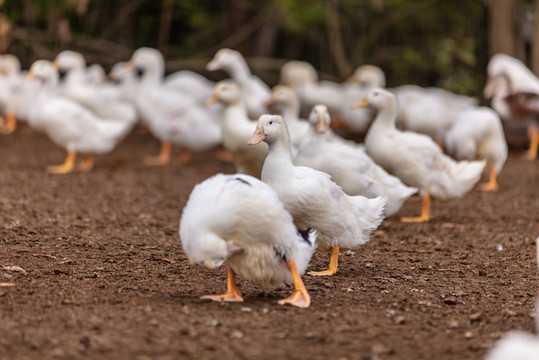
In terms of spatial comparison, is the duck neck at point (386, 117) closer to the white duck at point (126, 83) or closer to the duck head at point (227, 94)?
the duck head at point (227, 94)

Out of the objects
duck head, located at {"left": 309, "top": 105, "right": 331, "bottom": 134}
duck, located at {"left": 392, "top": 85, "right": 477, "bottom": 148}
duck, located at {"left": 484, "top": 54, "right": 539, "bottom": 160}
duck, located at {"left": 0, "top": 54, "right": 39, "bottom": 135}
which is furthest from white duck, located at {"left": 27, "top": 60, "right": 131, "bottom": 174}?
duck, located at {"left": 484, "top": 54, "right": 539, "bottom": 160}

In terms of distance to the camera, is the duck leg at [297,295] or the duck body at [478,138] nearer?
the duck leg at [297,295]

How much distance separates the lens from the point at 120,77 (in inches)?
539

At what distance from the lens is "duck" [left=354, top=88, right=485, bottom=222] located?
280 inches

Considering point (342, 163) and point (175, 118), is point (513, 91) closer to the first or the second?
point (175, 118)

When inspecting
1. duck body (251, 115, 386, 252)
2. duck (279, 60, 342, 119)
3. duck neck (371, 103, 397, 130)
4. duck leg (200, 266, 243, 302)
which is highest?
duck (279, 60, 342, 119)

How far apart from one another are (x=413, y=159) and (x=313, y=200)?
255 cm

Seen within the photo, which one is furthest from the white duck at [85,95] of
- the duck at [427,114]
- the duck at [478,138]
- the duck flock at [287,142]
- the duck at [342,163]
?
the duck at [342,163]

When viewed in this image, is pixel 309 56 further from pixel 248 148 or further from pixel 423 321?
pixel 423 321

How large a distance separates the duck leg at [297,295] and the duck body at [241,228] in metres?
0.04

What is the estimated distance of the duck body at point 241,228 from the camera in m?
3.98

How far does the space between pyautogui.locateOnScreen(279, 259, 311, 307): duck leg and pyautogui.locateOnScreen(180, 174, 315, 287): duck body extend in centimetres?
4

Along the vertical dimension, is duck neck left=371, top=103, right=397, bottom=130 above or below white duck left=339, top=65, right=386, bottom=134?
below

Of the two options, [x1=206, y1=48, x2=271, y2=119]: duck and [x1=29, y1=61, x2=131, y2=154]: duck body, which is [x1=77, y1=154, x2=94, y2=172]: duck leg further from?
[x1=206, y1=48, x2=271, y2=119]: duck
